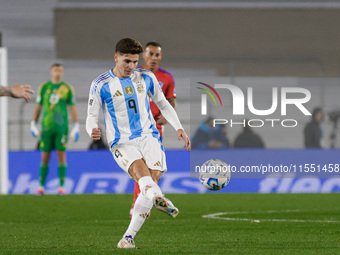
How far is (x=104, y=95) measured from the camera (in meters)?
7.14

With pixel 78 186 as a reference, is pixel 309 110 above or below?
above

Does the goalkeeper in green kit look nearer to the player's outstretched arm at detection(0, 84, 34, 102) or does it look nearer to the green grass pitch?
the green grass pitch

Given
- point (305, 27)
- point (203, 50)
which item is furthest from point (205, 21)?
point (305, 27)

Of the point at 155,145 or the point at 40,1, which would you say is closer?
the point at 155,145

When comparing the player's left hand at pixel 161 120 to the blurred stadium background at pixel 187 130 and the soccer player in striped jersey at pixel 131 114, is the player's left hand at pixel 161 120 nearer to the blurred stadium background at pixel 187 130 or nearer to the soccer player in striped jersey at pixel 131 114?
the blurred stadium background at pixel 187 130

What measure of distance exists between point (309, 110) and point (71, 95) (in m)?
6.42

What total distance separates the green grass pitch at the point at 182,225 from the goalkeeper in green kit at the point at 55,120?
84cm

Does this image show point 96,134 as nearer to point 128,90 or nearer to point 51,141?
point 128,90

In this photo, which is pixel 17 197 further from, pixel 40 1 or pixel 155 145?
pixel 40 1

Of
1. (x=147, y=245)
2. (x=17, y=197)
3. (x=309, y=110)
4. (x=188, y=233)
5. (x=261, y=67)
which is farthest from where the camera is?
(x=261, y=67)

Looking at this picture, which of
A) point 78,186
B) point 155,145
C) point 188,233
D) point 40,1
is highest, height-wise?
point 40,1

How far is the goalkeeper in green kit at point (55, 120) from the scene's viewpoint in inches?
568

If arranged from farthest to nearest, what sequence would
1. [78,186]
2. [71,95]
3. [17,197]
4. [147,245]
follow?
[78,186]
[71,95]
[17,197]
[147,245]

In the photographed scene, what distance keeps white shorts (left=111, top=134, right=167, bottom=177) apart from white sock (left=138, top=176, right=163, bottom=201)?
12.0 inches
